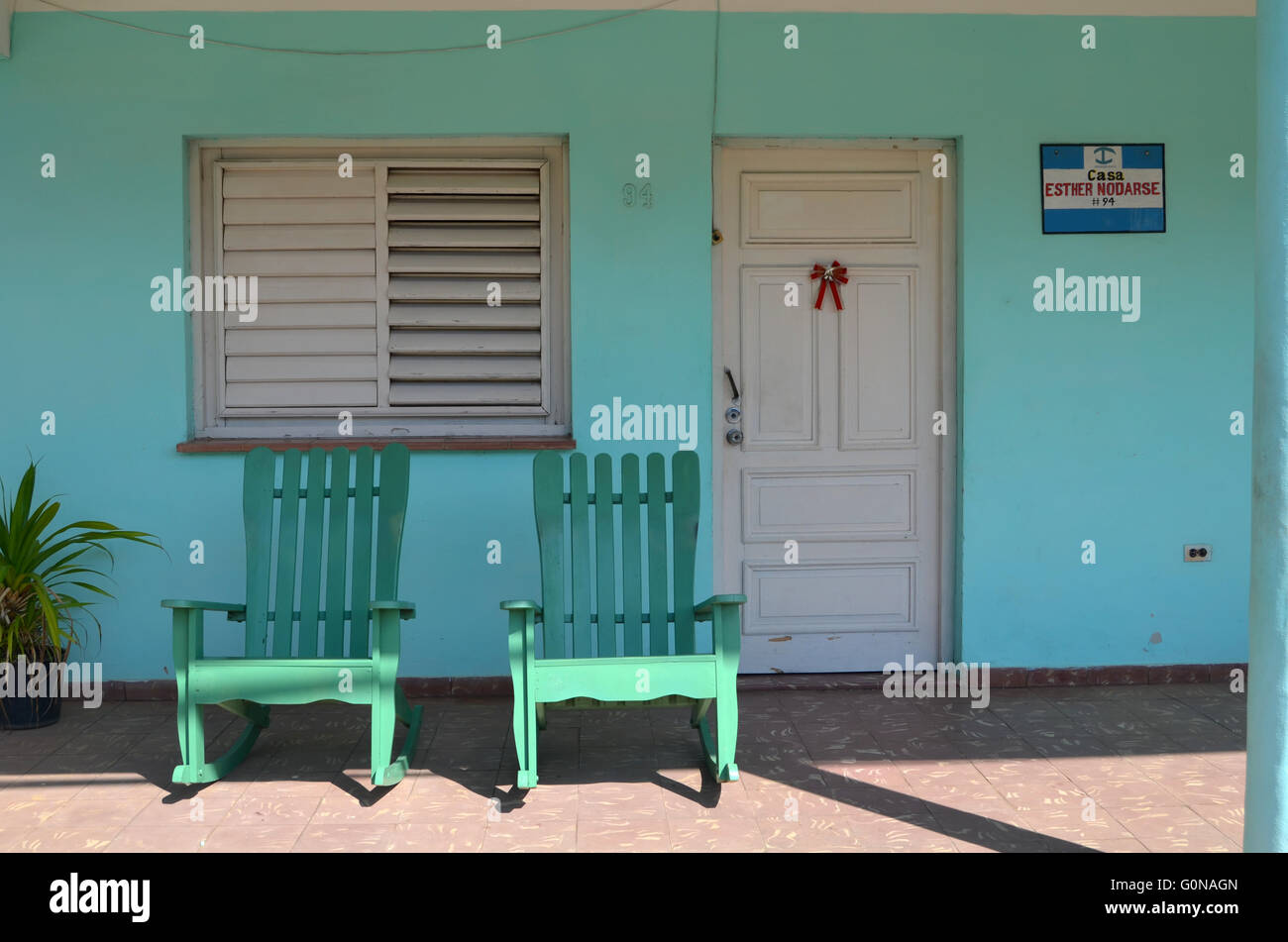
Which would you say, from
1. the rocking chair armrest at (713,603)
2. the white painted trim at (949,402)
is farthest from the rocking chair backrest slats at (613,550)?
the white painted trim at (949,402)

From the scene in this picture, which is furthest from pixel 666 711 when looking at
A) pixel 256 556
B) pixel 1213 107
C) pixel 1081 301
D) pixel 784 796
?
pixel 1213 107

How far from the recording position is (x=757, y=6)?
14.4 feet

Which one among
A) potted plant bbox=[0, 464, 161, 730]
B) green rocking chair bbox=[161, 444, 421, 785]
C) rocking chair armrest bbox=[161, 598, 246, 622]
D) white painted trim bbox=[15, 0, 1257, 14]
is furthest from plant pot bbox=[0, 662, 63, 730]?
white painted trim bbox=[15, 0, 1257, 14]

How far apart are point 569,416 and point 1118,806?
246 cm

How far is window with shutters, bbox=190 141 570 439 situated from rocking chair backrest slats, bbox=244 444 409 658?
78 centimetres

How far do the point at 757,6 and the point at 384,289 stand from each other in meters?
1.90

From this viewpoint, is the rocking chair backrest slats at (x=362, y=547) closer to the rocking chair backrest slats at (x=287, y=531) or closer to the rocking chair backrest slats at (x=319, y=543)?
the rocking chair backrest slats at (x=319, y=543)

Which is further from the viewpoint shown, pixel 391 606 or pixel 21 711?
pixel 21 711

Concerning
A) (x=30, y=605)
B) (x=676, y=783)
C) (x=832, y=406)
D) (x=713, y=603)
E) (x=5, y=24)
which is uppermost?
(x=5, y=24)

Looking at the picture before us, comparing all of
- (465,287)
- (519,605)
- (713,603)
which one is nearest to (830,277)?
(465,287)

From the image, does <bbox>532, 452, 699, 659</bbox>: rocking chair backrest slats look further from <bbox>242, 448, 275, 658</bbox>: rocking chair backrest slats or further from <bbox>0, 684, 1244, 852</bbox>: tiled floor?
<bbox>242, 448, 275, 658</bbox>: rocking chair backrest slats

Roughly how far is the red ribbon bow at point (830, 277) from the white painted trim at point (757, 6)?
3.36 feet

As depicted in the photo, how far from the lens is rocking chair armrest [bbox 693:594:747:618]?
3277 mm

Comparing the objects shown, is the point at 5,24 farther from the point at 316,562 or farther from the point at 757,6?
the point at 757,6
